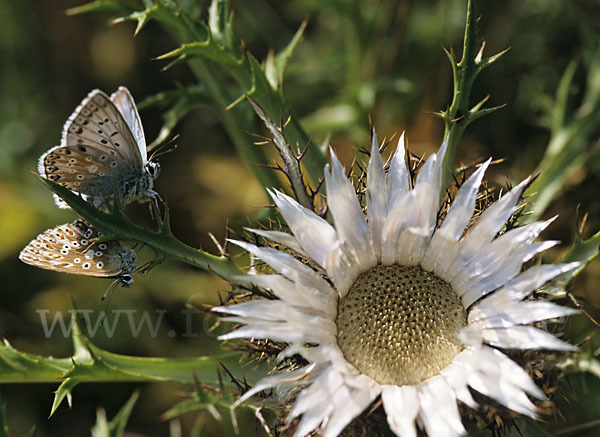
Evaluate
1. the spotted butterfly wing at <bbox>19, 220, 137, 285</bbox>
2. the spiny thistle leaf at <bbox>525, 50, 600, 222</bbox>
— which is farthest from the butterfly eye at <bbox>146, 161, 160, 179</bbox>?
the spiny thistle leaf at <bbox>525, 50, 600, 222</bbox>

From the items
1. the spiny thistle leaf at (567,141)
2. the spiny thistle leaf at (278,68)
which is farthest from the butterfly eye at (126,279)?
the spiny thistle leaf at (567,141)

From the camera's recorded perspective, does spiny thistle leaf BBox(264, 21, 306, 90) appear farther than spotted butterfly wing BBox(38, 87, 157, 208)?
Yes

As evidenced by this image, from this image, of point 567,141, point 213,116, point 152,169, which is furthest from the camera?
point 213,116

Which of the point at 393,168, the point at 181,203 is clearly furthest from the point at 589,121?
the point at 181,203

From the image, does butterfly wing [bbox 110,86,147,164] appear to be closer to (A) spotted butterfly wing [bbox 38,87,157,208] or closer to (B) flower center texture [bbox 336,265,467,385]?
(A) spotted butterfly wing [bbox 38,87,157,208]

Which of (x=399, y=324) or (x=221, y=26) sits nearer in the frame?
(x=399, y=324)

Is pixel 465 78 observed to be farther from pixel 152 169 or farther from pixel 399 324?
pixel 152 169

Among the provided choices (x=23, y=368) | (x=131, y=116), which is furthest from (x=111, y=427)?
(x=131, y=116)
